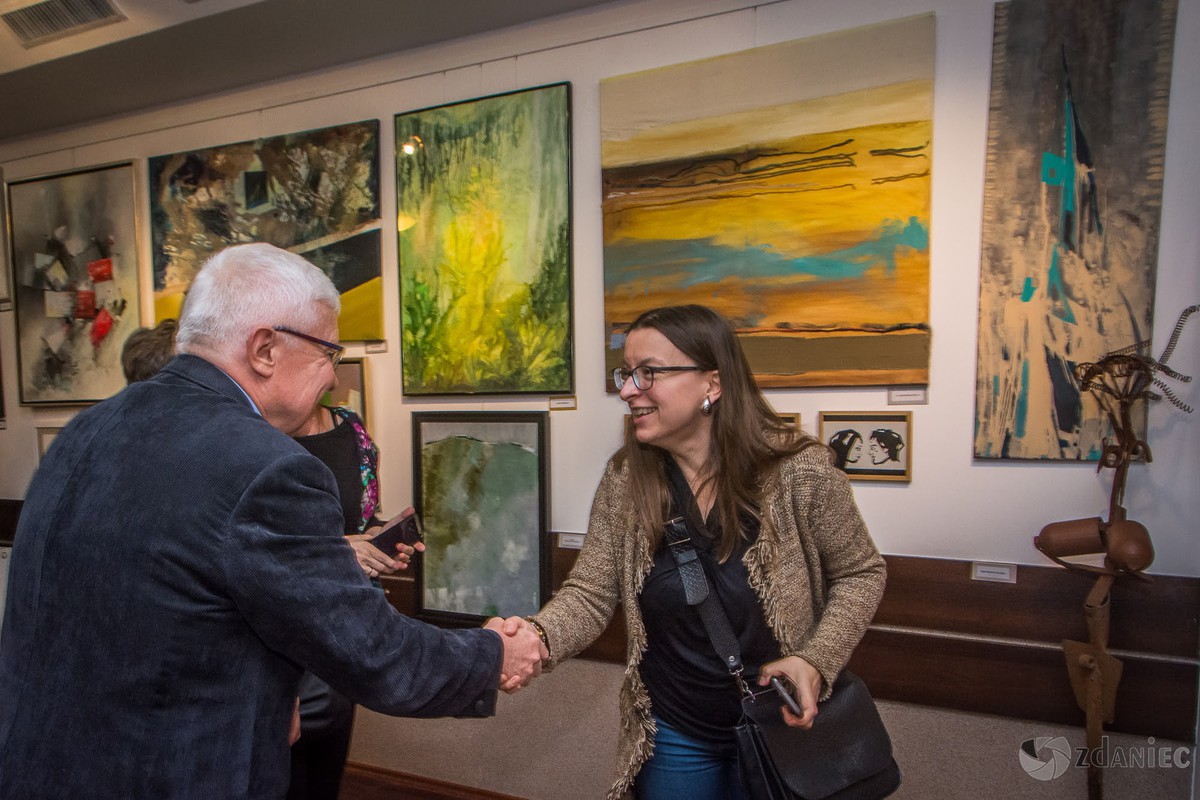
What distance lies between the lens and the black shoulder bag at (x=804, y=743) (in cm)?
144

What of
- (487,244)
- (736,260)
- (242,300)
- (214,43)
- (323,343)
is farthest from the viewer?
(214,43)

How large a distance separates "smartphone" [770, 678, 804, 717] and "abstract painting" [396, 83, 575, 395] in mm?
1624

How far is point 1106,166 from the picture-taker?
2090 millimetres

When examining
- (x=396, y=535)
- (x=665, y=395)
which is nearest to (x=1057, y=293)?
(x=665, y=395)

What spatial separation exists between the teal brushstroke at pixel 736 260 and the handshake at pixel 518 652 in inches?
58.1

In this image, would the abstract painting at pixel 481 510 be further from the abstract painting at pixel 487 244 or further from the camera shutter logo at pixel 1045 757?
the camera shutter logo at pixel 1045 757

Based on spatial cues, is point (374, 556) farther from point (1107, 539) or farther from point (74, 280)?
point (74, 280)

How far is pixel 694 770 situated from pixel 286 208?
3090 millimetres

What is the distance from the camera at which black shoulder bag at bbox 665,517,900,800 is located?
4.71 ft

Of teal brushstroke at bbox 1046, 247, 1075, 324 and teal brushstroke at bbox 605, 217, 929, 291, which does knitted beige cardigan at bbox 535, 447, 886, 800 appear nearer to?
teal brushstroke at bbox 605, 217, 929, 291

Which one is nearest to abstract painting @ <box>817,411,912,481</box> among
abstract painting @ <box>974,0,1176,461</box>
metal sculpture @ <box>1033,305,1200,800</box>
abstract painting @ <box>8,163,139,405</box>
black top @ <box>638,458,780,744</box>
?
abstract painting @ <box>974,0,1176,461</box>

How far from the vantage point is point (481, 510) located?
2.99 m

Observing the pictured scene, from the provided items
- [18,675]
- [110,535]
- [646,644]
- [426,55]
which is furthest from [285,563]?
[426,55]

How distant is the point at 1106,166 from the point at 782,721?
6.44ft
